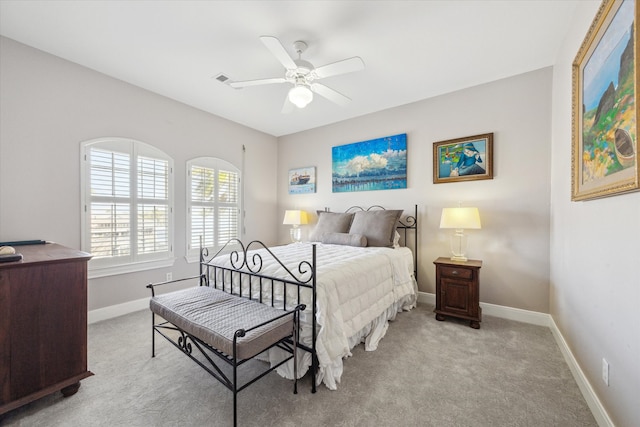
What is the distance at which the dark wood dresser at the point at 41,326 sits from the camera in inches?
59.5

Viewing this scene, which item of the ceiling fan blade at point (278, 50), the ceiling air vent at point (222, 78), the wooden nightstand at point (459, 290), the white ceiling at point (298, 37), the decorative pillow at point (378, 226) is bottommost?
the wooden nightstand at point (459, 290)

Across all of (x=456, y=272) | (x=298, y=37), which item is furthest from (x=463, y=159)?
(x=298, y=37)

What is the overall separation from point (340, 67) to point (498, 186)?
233 centimetres

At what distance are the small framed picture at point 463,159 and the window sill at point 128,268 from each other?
3802mm

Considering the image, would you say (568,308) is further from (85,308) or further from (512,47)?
(85,308)

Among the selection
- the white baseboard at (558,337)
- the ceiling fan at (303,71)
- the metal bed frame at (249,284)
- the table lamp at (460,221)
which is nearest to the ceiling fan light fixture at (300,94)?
the ceiling fan at (303,71)

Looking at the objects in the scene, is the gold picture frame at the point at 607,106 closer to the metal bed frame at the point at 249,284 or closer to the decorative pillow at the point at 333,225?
the metal bed frame at the point at 249,284

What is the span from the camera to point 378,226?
11.1ft

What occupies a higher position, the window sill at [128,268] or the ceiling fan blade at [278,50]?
the ceiling fan blade at [278,50]

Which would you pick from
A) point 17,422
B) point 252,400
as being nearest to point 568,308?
point 252,400

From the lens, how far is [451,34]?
7.55 feet

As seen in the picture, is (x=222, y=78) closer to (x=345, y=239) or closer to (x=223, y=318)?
(x=345, y=239)

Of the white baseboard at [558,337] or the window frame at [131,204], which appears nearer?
the white baseboard at [558,337]

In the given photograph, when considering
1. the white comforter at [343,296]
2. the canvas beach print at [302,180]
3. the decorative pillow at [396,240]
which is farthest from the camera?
the canvas beach print at [302,180]
